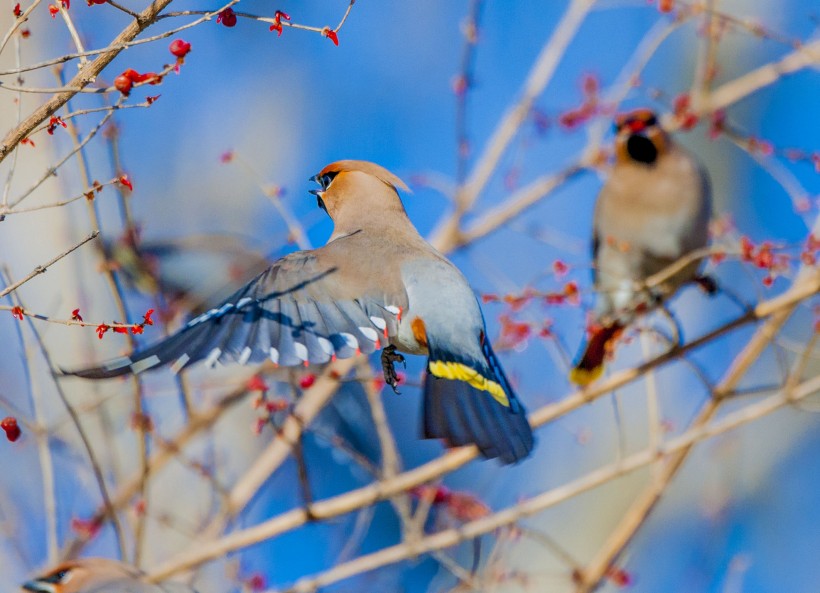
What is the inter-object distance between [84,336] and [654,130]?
8.04 feet

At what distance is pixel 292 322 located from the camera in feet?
9.23

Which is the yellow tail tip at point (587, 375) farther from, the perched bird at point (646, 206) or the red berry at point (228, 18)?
the red berry at point (228, 18)

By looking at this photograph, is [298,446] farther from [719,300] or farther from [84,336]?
[719,300]

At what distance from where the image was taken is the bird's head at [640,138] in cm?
467

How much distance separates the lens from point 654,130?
4770 mm

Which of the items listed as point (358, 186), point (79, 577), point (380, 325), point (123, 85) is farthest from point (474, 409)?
point (79, 577)

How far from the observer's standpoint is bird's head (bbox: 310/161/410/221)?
3.41 m

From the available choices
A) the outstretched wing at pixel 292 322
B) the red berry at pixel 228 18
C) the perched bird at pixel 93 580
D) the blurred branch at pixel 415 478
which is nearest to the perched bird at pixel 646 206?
the blurred branch at pixel 415 478

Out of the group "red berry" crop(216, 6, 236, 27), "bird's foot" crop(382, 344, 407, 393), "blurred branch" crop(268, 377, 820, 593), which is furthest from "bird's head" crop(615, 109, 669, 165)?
"red berry" crop(216, 6, 236, 27)

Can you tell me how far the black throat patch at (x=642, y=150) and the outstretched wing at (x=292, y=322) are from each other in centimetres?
210

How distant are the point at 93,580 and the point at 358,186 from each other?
146 centimetres

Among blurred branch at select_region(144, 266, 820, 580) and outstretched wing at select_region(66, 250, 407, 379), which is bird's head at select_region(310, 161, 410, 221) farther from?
blurred branch at select_region(144, 266, 820, 580)

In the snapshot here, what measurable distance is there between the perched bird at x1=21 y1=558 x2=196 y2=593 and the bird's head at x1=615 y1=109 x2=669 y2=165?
2.52m

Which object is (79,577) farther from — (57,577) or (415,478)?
(415,478)
